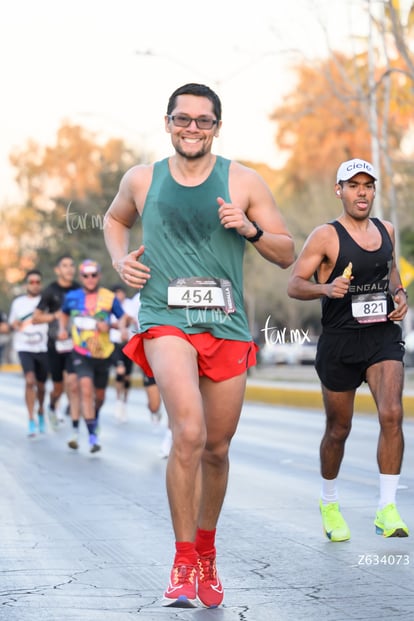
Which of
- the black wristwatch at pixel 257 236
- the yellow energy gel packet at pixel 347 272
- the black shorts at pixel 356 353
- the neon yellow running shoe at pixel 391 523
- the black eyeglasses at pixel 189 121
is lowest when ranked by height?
the neon yellow running shoe at pixel 391 523

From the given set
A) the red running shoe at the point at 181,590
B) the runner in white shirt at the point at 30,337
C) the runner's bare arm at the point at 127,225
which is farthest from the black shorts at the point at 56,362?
the red running shoe at the point at 181,590

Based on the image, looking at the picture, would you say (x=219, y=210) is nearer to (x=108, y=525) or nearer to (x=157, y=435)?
(x=108, y=525)

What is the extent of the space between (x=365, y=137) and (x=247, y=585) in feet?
160

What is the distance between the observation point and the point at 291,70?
2082 inches

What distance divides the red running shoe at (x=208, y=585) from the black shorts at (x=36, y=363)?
39.9 feet

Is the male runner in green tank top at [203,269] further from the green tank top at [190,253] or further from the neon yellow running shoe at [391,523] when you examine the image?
the neon yellow running shoe at [391,523]

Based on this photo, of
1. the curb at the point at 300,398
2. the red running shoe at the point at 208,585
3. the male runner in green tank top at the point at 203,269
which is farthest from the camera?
the curb at the point at 300,398

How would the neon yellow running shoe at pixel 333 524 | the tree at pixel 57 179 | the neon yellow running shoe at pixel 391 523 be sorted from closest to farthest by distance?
1. the neon yellow running shoe at pixel 391 523
2. the neon yellow running shoe at pixel 333 524
3. the tree at pixel 57 179

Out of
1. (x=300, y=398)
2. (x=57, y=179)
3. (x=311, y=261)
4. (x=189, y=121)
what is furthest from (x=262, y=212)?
(x=57, y=179)

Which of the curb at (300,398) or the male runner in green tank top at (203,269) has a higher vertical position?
the male runner in green tank top at (203,269)

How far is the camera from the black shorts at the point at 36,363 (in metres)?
18.5

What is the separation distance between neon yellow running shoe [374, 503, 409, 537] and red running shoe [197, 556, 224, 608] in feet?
5.81

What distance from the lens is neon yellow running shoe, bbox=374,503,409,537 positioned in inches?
315

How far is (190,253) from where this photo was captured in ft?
21.7
